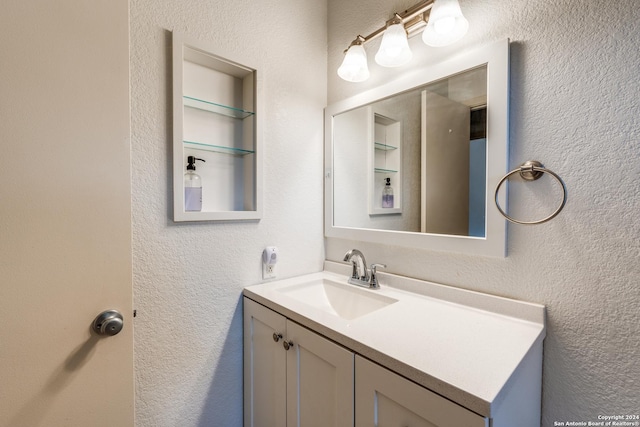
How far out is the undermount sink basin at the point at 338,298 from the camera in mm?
1152

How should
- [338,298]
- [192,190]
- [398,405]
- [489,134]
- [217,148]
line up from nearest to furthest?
[398,405], [489,134], [192,190], [217,148], [338,298]

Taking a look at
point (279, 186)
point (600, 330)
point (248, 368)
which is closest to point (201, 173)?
point (279, 186)

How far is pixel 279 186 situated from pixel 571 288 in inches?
43.3

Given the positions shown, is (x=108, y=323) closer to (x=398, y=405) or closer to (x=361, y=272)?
(x=398, y=405)

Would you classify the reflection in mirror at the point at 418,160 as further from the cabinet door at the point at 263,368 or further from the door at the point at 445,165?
the cabinet door at the point at 263,368

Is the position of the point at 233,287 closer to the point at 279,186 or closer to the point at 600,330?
the point at 279,186

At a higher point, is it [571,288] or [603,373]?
[571,288]

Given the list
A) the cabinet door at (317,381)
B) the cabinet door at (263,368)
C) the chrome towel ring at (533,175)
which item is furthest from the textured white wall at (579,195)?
the cabinet door at (263,368)

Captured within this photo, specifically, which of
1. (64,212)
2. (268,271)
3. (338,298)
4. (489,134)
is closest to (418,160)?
(489,134)

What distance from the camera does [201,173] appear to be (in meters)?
1.14

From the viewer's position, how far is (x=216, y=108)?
1180 mm

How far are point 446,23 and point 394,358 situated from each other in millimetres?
1061

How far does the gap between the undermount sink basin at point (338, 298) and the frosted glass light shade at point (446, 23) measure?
3.19 feet

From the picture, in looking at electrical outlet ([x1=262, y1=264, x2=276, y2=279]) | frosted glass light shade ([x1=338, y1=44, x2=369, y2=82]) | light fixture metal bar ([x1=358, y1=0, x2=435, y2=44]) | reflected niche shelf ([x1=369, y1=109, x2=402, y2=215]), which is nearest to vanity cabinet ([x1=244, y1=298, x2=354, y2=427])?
electrical outlet ([x1=262, y1=264, x2=276, y2=279])
